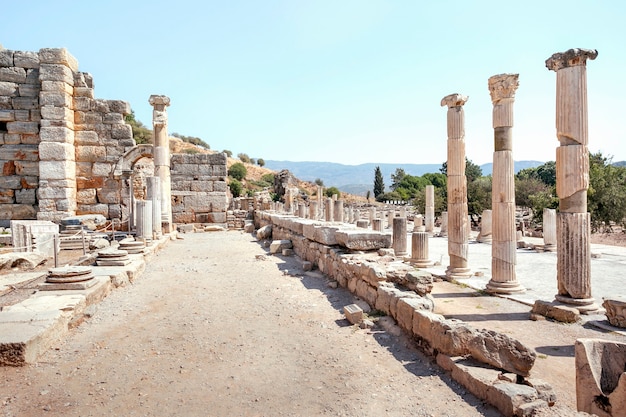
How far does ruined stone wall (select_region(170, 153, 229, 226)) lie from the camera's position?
18203 mm

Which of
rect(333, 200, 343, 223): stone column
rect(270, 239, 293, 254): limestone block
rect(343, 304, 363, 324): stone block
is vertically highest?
rect(333, 200, 343, 223): stone column

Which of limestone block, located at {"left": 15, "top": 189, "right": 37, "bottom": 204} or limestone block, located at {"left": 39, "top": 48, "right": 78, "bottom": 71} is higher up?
limestone block, located at {"left": 39, "top": 48, "right": 78, "bottom": 71}

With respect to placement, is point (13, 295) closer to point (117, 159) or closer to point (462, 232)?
point (462, 232)

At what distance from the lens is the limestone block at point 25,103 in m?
13.8

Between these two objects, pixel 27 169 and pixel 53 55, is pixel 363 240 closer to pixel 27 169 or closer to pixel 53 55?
pixel 27 169

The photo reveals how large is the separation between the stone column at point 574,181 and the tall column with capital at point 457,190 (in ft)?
8.60

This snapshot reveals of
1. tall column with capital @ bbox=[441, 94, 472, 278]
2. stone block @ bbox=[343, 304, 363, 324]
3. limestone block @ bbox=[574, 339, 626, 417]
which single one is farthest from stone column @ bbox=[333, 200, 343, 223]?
limestone block @ bbox=[574, 339, 626, 417]

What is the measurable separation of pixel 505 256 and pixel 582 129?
250cm

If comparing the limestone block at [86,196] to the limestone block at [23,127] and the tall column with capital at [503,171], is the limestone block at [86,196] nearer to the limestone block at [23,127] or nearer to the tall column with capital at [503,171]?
the limestone block at [23,127]

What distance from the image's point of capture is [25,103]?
45.5 ft

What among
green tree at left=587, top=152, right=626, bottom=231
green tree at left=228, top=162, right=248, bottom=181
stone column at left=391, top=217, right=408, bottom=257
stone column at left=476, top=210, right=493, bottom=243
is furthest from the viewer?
green tree at left=228, top=162, right=248, bottom=181

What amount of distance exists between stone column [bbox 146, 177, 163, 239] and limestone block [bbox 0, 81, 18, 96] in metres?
5.24

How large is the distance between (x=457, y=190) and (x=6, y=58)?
14.6 m

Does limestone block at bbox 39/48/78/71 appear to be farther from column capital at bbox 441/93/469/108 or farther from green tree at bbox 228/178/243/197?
green tree at bbox 228/178/243/197
